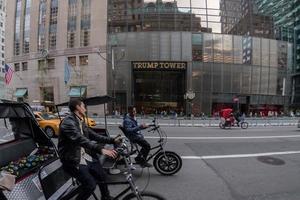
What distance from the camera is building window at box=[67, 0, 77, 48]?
54844 millimetres

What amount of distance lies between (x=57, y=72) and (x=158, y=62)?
18.3 m

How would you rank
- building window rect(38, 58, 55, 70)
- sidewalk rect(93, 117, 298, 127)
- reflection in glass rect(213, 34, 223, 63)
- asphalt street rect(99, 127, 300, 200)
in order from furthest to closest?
building window rect(38, 58, 55, 70)
reflection in glass rect(213, 34, 223, 63)
sidewalk rect(93, 117, 298, 127)
asphalt street rect(99, 127, 300, 200)

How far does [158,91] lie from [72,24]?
59.2ft

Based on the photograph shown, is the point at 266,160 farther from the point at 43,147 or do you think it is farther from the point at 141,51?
the point at 141,51

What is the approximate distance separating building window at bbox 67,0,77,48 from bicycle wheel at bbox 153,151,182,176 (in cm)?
4934

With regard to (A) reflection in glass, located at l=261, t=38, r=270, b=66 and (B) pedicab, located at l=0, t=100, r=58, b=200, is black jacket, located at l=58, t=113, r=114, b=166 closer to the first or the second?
(B) pedicab, located at l=0, t=100, r=58, b=200

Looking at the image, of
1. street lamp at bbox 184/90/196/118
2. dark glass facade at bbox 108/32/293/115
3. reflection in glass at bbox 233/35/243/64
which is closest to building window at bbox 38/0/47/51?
dark glass facade at bbox 108/32/293/115

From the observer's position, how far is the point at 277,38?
5653 cm

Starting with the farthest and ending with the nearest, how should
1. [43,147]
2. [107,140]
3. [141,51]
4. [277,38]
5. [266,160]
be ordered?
1. [277,38]
2. [141,51]
3. [266,160]
4. [43,147]
5. [107,140]

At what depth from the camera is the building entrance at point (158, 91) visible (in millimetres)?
51969

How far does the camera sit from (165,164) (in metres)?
8.09

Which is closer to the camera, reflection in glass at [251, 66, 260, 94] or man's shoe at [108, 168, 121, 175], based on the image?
man's shoe at [108, 168, 121, 175]

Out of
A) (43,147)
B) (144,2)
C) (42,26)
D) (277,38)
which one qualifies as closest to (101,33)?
(144,2)

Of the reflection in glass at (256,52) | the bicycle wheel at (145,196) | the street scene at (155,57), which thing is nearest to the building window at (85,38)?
the street scene at (155,57)
